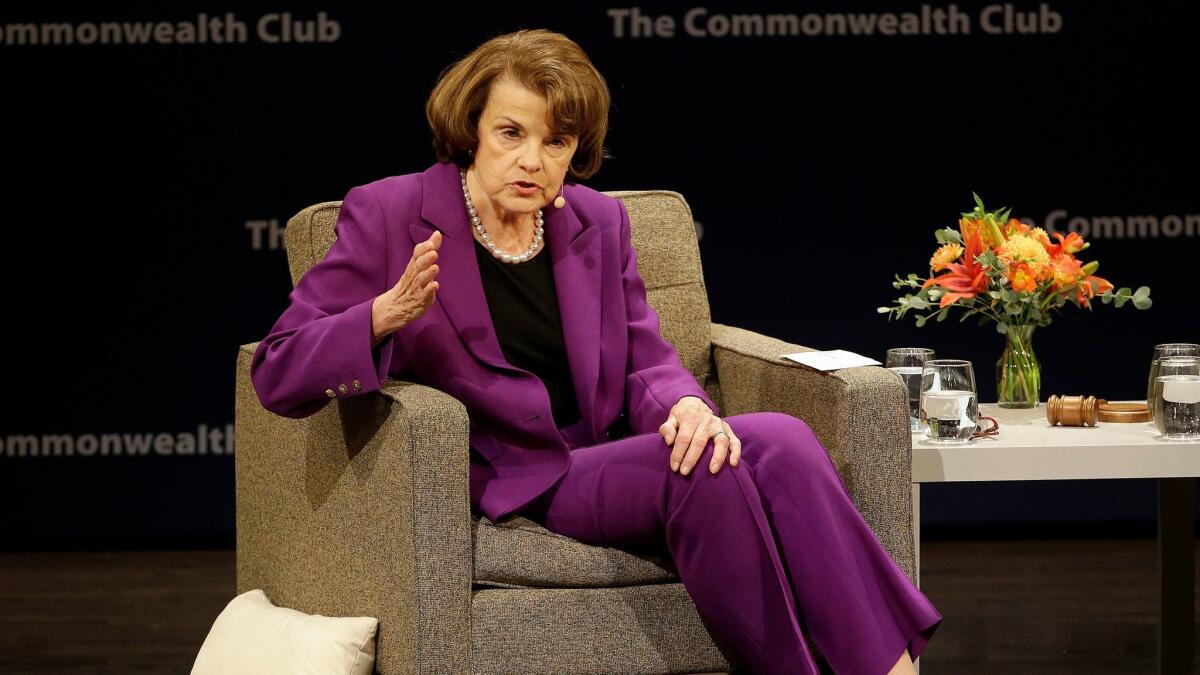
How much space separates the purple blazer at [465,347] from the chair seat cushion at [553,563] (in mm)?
76

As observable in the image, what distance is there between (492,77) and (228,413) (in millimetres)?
2202

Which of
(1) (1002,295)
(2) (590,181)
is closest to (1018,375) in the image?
(1) (1002,295)

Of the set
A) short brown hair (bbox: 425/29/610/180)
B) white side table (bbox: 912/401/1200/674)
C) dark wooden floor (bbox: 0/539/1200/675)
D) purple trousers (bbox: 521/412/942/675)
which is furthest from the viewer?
dark wooden floor (bbox: 0/539/1200/675)

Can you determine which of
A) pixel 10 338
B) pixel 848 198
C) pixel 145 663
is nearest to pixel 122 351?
pixel 10 338

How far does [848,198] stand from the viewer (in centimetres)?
435

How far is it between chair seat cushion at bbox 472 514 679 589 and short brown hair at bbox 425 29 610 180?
66 cm

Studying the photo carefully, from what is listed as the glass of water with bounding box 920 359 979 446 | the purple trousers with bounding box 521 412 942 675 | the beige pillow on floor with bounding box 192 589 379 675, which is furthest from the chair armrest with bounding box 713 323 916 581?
the beige pillow on floor with bounding box 192 589 379 675

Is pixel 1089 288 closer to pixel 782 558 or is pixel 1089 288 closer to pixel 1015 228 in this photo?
pixel 1015 228

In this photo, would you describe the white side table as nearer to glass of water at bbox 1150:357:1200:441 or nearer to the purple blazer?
glass of water at bbox 1150:357:1200:441

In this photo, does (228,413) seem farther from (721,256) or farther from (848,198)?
(848,198)

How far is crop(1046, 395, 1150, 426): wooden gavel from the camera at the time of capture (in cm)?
278

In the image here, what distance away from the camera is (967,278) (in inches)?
115

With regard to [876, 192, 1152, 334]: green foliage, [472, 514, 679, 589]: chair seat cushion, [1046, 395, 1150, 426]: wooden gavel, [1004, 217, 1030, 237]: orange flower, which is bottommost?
[472, 514, 679, 589]: chair seat cushion

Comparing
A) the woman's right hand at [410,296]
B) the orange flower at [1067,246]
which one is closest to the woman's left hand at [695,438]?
the woman's right hand at [410,296]
